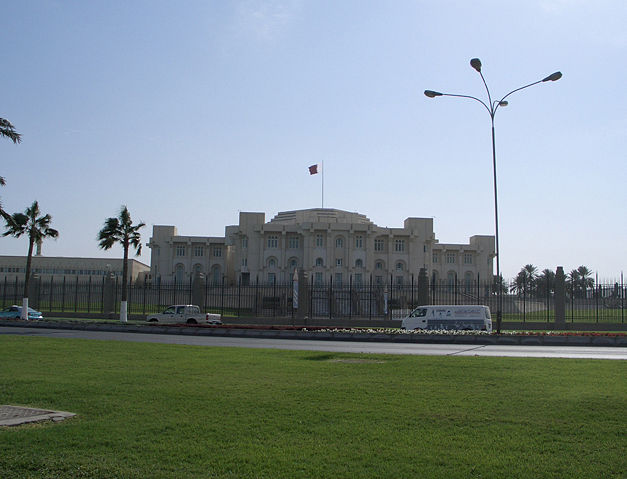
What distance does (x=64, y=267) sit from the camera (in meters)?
89.4

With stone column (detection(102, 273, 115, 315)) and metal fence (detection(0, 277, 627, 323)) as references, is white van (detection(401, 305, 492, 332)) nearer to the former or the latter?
metal fence (detection(0, 277, 627, 323))

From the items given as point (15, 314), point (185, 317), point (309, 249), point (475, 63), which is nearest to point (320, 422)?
point (475, 63)

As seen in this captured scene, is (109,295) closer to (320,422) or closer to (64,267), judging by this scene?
(320,422)

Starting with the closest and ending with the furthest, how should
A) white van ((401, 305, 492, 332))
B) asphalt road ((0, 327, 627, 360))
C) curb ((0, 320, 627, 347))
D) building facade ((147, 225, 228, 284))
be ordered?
asphalt road ((0, 327, 627, 360)) < curb ((0, 320, 627, 347)) < white van ((401, 305, 492, 332)) < building facade ((147, 225, 228, 284))

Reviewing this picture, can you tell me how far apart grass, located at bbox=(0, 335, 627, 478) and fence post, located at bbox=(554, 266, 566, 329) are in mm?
22824

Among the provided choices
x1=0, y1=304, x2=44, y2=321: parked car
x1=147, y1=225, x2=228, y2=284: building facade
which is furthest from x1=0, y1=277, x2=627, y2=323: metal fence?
x1=147, y1=225, x2=228, y2=284: building facade

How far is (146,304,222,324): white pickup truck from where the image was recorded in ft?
114

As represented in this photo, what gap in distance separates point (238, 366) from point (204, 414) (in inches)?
193

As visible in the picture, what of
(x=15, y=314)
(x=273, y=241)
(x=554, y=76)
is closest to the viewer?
(x=554, y=76)

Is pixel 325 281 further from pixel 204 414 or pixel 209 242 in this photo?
pixel 204 414

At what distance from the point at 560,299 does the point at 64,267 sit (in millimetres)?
73624

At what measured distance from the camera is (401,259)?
82312 millimetres

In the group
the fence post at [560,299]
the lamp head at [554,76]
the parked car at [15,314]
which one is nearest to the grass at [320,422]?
the lamp head at [554,76]

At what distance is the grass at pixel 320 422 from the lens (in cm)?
608
